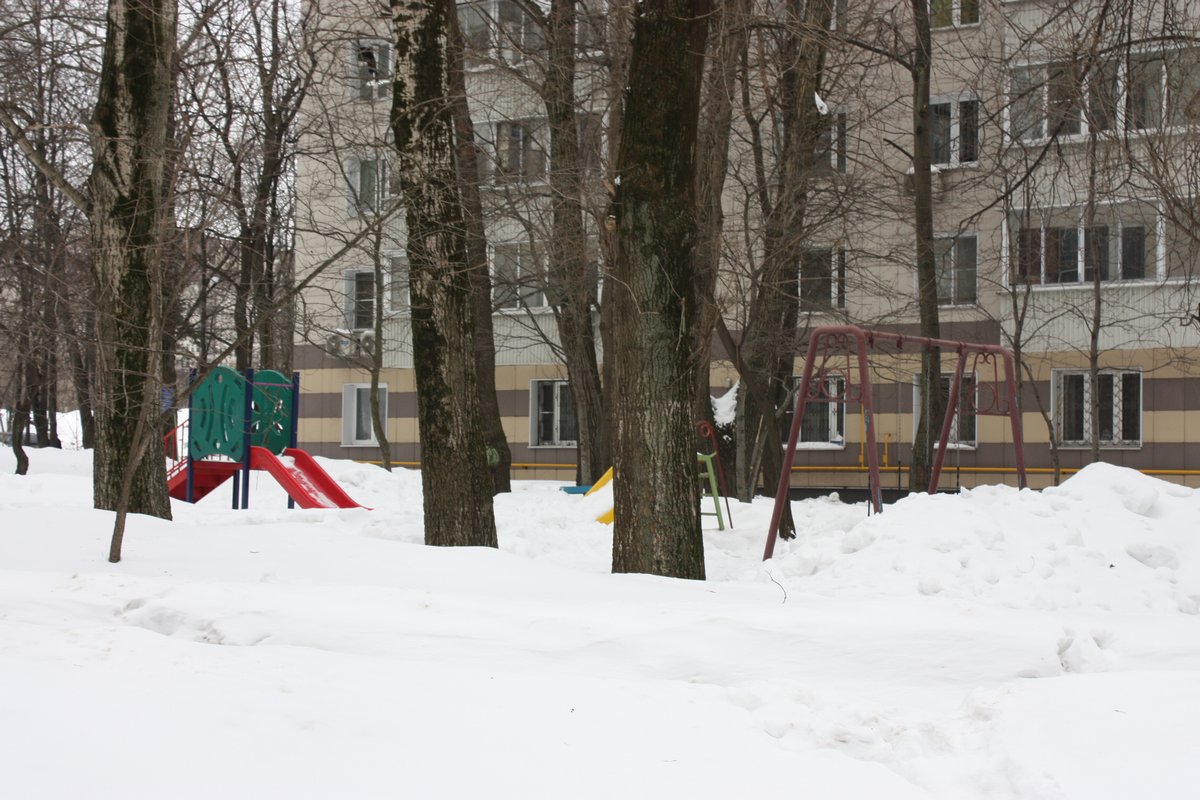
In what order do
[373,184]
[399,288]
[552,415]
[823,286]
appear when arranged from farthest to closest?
[552,415] < [373,184] < [399,288] < [823,286]

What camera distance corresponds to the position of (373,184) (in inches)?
969

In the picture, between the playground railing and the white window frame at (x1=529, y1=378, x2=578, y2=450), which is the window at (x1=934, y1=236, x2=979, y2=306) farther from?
the playground railing

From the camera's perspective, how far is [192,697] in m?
4.03

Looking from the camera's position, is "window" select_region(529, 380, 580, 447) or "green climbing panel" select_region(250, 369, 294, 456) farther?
"window" select_region(529, 380, 580, 447)

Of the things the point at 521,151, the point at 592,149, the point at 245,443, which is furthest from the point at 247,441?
the point at 592,149

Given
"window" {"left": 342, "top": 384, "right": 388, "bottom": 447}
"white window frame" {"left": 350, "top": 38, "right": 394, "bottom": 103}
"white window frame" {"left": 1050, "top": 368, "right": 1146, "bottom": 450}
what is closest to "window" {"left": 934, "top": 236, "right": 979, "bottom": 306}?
"white window frame" {"left": 1050, "top": 368, "right": 1146, "bottom": 450}

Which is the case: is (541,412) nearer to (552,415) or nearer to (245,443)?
(552,415)

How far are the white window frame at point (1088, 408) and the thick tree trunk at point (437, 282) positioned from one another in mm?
16414

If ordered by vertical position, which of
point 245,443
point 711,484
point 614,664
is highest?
Result: point 245,443

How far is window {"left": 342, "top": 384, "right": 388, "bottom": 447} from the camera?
93.5 feet

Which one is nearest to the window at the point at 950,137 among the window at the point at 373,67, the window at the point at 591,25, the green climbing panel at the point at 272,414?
the window at the point at 591,25

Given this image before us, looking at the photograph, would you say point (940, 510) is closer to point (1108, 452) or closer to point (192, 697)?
point (192, 697)

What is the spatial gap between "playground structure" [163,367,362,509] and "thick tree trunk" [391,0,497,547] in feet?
21.8

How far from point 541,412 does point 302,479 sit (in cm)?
1144
